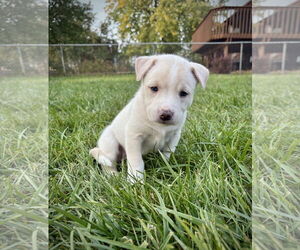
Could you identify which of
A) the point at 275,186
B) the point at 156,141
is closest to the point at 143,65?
the point at 156,141

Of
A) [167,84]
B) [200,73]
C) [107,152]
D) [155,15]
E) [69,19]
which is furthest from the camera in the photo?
[69,19]

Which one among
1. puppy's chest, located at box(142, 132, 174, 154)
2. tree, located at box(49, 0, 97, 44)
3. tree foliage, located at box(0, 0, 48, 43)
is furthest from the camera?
tree, located at box(49, 0, 97, 44)

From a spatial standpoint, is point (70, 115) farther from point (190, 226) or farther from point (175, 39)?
point (190, 226)

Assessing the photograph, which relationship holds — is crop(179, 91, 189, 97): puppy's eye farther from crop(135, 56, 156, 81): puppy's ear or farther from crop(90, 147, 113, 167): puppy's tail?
crop(90, 147, 113, 167): puppy's tail

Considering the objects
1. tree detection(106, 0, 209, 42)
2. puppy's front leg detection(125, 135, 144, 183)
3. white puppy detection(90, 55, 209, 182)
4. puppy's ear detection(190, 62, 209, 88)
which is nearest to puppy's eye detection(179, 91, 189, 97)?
white puppy detection(90, 55, 209, 182)

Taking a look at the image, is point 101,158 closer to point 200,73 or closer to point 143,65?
point 143,65

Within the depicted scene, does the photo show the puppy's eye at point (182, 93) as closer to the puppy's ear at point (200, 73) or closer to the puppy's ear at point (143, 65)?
the puppy's ear at point (200, 73)

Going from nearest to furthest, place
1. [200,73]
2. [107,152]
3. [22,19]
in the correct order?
[22,19], [200,73], [107,152]
